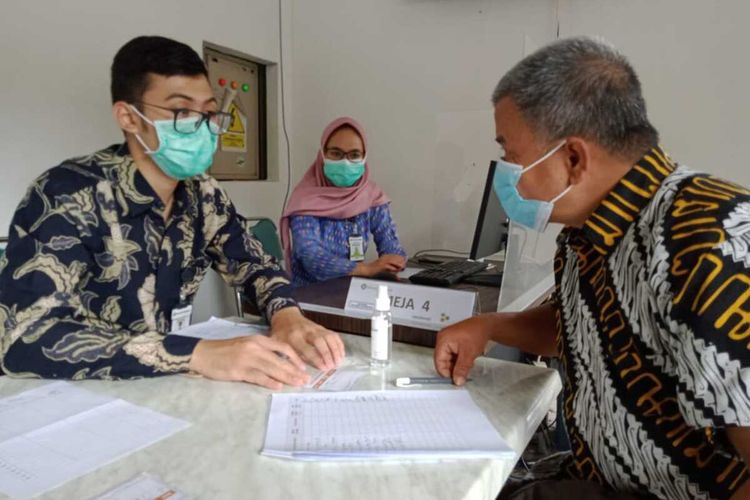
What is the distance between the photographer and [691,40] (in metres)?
2.68

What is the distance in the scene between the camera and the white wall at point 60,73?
207cm

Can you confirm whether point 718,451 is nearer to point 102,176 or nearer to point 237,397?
point 237,397

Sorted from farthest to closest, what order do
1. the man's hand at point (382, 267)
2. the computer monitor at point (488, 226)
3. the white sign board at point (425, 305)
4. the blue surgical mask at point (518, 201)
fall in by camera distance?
the man's hand at point (382, 267) → the computer monitor at point (488, 226) → the white sign board at point (425, 305) → the blue surgical mask at point (518, 201)

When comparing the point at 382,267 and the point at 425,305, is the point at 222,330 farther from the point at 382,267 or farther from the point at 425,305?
the point at 382,267

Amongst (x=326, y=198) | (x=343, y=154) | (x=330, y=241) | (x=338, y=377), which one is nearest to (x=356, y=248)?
(x=330, y=241)

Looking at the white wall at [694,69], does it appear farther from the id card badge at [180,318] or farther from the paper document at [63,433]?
the paper document at [63,433]

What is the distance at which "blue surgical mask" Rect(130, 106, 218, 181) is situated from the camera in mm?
1291

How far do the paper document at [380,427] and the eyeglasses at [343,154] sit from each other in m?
1.74

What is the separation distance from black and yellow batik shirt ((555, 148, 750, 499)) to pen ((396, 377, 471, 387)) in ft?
0.73

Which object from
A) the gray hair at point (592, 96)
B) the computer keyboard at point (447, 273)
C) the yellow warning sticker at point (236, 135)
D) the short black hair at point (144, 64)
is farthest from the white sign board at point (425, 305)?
the yellow warning sticker at point (236, 135)

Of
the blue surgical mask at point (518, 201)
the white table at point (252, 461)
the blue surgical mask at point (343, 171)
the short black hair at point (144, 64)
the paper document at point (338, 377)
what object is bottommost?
the white table at point (252, 461)

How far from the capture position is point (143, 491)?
607mm

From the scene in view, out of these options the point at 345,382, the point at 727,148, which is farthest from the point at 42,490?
the point at 727,148

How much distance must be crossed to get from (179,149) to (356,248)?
1315 mm
